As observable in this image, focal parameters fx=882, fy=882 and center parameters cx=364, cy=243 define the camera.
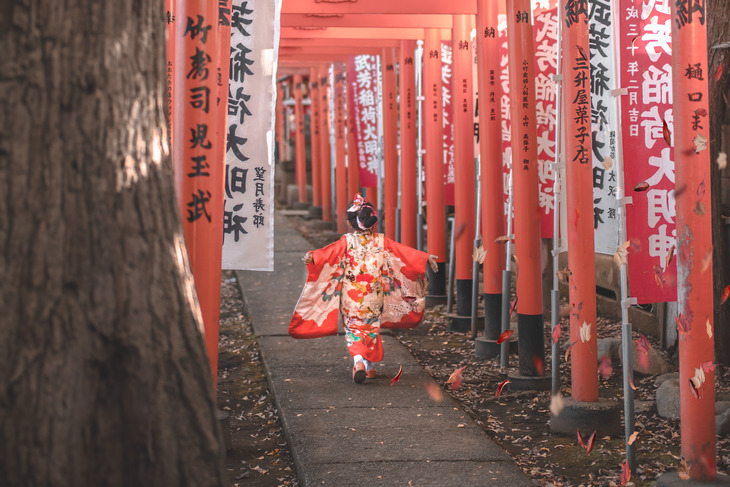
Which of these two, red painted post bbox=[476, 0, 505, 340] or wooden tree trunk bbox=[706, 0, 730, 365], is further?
red painted post bbox=[476, 0, 505, 340]

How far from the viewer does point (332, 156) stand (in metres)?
20.3

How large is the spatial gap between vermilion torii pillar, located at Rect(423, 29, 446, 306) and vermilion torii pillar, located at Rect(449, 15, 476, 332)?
3.62 feet

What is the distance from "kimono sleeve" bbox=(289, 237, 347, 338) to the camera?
7.45m

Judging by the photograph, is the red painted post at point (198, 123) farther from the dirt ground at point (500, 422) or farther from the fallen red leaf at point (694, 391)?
the fallen red leaf at point (694, 391)

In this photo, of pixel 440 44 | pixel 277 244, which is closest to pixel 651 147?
pixel 440 44

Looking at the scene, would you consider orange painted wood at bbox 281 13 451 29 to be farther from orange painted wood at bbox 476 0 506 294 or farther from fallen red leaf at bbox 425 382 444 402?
fallen red leaf at bbox 425 382 444 402

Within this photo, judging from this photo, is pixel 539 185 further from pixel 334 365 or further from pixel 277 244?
pixel 277 244

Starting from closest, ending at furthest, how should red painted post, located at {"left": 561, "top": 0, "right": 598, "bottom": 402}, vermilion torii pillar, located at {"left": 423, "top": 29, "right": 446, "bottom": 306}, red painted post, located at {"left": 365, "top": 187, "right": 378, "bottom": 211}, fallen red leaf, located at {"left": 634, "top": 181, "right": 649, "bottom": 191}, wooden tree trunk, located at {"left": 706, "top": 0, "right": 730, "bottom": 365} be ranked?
fallen red leaf, located at {"left": 634, "top": 181, "right": 649, "bottom": 191} < red painted post, located at {"left": 561, "top": 0, "right": 598, "bottom": 402} < wooden tree trunk, located at {"left": 706, "top": 0, "right": 730, "bottom": 365} < vermilion torii pillar, located at {"left": 423, "top": 29, "right": 446, "bottom": 306} < red painted post, located at {"left": 365, "top": 187, "right": 378, "bottom": 211}

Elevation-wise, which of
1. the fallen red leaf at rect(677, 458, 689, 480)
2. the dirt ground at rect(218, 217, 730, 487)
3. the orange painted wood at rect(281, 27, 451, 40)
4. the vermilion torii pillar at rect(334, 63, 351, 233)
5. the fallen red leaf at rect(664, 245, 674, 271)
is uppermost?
the orange painted wood at rect(281, 27, 451, 40)

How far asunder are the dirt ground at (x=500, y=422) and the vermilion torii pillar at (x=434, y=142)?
1723 millimetres

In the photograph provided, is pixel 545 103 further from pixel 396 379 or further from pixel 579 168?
pixel 396 379

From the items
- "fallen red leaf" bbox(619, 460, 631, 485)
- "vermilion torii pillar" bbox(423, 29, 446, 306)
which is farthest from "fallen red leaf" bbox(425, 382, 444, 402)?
"vermilion torii pillar" bbox(423, 29, 446, 306)

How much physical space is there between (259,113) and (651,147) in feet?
7.79

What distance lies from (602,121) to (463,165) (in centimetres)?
380
